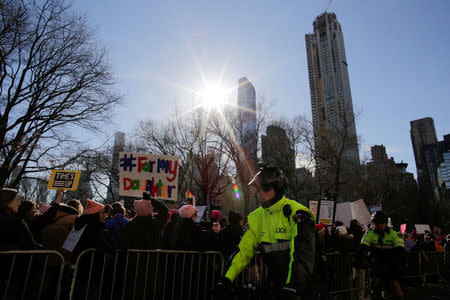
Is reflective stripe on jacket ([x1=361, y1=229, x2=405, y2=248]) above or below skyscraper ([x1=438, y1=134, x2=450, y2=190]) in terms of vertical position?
below

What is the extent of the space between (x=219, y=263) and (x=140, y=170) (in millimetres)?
3363

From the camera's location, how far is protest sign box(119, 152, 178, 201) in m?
7.12

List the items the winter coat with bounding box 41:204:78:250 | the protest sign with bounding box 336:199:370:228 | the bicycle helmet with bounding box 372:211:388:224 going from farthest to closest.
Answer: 1. the protest sign with bounding box 336:199:370:228
2. the bicycle helmet with bounding box 372:211:388:224
3. the winter coat with bounding box 41:204:78:250

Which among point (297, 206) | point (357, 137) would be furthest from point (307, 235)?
point (357, 137)

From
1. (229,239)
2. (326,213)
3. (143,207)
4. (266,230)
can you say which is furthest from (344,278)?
(266,230)

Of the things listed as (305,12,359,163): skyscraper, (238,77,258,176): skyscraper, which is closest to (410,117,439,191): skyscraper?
(305,12,359,163): skyscraper

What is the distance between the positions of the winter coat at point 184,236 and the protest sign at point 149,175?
84.2 inches

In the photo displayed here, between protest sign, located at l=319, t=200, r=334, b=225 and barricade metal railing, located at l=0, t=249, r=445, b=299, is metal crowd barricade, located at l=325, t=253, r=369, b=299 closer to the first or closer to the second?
barricade metal railing, located at l=0, t=249, r=445, b=299

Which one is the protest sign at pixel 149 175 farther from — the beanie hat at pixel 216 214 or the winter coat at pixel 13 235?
the winter coat at pixel 13 235

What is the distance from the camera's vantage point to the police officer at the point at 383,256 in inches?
211

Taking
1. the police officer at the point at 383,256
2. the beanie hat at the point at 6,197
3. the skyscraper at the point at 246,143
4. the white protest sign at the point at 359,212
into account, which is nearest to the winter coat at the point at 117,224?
the beanie hat at the point at 6,197

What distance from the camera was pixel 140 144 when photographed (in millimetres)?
29797

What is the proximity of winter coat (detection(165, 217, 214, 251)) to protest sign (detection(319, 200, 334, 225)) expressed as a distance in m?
7.33

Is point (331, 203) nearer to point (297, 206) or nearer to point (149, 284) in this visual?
point (149, 284)
